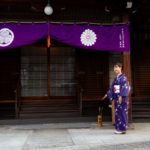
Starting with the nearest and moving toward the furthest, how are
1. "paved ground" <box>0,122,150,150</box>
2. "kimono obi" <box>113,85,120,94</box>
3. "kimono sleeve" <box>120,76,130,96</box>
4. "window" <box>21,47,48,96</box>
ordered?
"paved ground" <box>0,122,150,150</box> → "kimono sleeve" <box>120,76,130,96</box> → "kimono obi" <box>113,85,120,94</box> → "window" <box>21,47,48,96</box>

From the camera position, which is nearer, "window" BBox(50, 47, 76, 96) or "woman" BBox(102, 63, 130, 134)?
"woman" BBox(102, 63, 130, 134)

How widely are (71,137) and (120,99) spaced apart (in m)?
1.79

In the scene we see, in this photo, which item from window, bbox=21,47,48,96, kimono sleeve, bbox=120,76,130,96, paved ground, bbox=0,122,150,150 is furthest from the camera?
window, bbox=21,47,48,96

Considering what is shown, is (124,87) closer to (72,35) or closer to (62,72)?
(72,35)

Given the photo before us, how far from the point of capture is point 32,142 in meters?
10.3

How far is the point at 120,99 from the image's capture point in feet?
37.2

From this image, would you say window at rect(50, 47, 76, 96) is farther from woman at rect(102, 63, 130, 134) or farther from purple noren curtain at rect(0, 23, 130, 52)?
woman at rect(102, 63, 130, 134)

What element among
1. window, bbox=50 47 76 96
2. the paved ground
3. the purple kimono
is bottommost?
the paved ground

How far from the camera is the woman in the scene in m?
11.3

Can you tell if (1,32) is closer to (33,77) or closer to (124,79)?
(33,77)

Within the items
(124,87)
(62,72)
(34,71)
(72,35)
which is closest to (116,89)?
(124,87)

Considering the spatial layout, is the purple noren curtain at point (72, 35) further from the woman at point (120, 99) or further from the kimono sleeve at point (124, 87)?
the kimono sleeve at point (124, 87)

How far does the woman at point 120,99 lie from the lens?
37.1 feet

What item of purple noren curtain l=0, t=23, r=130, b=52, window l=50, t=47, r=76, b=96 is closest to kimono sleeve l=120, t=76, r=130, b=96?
purple noren curtain l=0, t=23, r=130, b=52
